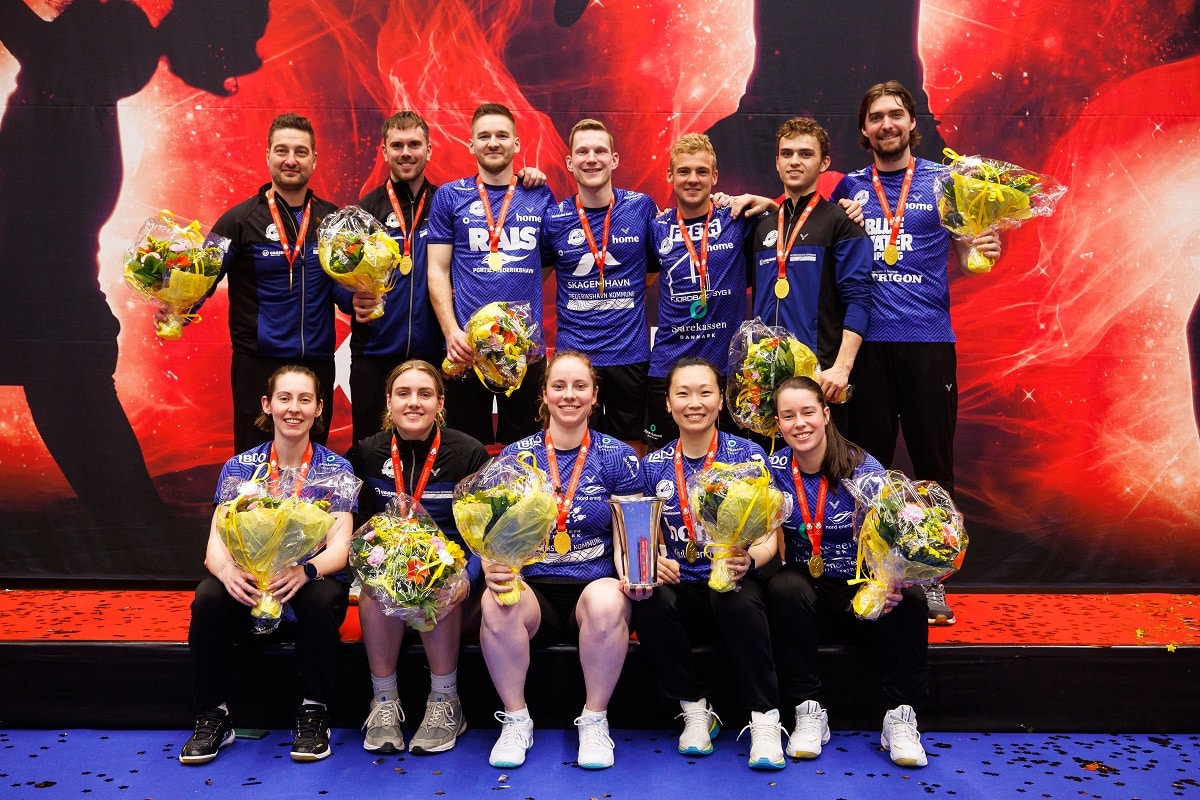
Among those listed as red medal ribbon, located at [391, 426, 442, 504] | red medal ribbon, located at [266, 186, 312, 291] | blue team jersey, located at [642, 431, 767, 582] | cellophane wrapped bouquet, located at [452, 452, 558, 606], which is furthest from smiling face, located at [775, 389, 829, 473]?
red medal ribbon, located at [266, 186, 312, 291]

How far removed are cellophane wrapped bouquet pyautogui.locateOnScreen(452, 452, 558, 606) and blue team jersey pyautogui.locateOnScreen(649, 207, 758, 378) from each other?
3.60 ft

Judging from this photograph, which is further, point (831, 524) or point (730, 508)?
point (831, 524)

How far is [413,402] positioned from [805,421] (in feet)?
4.29

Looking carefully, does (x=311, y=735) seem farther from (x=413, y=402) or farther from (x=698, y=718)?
(x=698, y=718)


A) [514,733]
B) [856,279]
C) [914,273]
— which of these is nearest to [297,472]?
[514,733]

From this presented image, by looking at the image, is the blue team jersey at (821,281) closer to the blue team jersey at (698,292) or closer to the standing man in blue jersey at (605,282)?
the blue team jersey at (698,292)

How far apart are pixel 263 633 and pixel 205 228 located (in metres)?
2.51

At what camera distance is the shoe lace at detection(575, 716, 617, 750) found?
9.58ft

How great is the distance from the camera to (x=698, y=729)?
3.01 metres

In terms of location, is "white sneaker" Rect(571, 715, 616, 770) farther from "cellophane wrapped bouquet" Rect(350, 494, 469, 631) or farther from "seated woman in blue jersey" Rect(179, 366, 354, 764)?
"seated woman in blue jersey" Rect(179, 366, 354, 764)

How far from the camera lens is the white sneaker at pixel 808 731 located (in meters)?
2.94

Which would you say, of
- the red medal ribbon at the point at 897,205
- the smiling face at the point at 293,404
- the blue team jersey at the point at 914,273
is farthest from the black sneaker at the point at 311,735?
the red medal ribbon at the point at 897,205

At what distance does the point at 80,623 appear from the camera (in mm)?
3693

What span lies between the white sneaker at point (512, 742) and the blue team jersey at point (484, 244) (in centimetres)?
150
